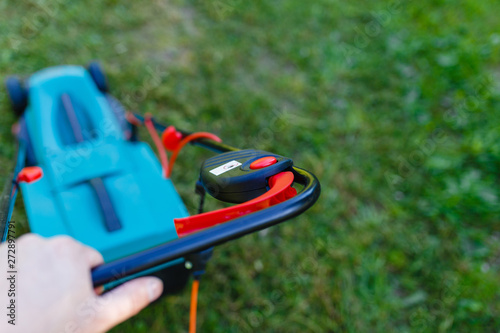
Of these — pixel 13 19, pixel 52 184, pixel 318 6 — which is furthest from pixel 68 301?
pixel 318 6

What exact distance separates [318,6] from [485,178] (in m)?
1.61

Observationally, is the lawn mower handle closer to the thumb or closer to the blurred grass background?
the thumb

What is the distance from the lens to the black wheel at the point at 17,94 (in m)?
1.71

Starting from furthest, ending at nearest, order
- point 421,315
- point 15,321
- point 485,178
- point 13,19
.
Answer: point 13,19
point 485,178
point 421,315
point 15,321

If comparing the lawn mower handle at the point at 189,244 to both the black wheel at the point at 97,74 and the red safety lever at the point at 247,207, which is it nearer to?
the red safety lever at the point at 247,207

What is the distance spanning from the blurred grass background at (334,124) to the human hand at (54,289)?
→ 84 cm

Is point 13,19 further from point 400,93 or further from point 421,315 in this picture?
point 421,315

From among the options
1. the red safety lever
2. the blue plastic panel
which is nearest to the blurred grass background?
the blue plastic panel

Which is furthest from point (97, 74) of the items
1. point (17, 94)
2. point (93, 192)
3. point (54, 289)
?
point (54, 289)

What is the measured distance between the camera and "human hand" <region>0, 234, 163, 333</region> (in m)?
0.55

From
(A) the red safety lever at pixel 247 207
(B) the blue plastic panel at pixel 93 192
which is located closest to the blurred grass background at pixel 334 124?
(B) the blue plastic panel at pixel 93 192

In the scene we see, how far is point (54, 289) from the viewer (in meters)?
0.58

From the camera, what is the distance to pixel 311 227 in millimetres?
1733

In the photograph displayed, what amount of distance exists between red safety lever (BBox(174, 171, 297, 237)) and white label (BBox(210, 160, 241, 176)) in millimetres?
85
